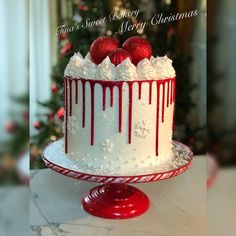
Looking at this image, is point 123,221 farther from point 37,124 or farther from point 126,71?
point 37,124

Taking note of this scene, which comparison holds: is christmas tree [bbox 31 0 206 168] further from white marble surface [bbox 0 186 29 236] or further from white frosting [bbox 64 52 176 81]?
white marble surface [bbox 0 186 29 236]

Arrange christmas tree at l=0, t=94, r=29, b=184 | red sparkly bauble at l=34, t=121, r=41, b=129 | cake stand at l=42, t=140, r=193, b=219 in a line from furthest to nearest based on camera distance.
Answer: red sparkly bauble at l=34, t=121, r=41, b=129
cake stand at l=42, t=140, r=193, b=219
christmas tree at l=0, t=94, r=29, b=184

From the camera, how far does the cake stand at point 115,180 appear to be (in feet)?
2.97

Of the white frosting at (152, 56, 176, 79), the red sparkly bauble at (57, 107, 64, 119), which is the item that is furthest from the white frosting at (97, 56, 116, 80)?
the red sparkly bauble at (57, 107, 64, 119)

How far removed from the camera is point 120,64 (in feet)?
3.02

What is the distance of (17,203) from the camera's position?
0.57 meters

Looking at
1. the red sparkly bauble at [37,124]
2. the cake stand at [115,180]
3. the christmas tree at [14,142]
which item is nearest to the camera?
the christmas tree at [14,142]

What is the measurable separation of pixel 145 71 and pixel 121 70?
60 millimetres

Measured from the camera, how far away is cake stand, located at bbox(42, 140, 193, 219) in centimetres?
91

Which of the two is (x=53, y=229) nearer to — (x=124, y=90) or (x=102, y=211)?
(x=102, y=211)

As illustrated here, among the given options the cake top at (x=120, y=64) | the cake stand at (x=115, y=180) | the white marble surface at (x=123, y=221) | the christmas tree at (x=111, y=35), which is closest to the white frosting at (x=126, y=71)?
the cake top at (x=120, y=64)

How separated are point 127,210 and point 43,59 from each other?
0.81 meters

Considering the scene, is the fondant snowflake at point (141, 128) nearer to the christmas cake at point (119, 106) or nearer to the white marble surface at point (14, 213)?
the christmas cake at point (119, 106)

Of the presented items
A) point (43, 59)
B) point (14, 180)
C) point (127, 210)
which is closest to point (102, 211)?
point (127, 210)
